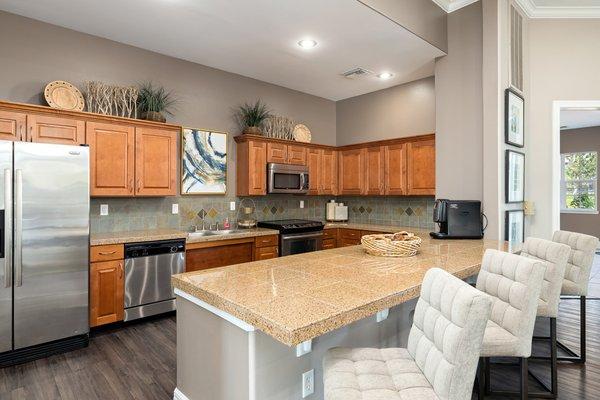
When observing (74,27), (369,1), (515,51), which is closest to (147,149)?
(74,27)

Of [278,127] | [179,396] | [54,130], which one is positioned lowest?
[179,396]

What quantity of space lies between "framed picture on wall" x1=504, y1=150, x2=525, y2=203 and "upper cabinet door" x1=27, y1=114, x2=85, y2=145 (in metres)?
4.15

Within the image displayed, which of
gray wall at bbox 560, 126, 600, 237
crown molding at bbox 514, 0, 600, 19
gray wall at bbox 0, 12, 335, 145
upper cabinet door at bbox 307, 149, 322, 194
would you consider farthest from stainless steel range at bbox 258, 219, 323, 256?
gray wall at bbox 560, 126, 600, 237

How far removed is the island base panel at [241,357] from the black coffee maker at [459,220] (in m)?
1.48

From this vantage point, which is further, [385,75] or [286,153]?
[286,153]

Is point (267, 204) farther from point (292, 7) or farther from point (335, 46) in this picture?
point (292, 7)

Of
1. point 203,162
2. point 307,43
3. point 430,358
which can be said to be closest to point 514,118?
point 307,43

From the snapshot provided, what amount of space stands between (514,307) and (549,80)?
3.41 metres

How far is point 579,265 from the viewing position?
99.0 inches

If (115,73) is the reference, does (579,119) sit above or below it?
above

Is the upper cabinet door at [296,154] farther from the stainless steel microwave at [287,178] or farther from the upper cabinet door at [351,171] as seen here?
the upper cabinet door at [351,171]

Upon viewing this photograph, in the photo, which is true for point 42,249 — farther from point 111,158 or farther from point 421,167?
point 421,167

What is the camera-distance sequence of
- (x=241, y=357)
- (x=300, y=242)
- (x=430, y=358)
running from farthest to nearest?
(x=300, y=242)
(x=241, y=357)
(x=430, y=358)

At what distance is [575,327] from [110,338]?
438 cm
